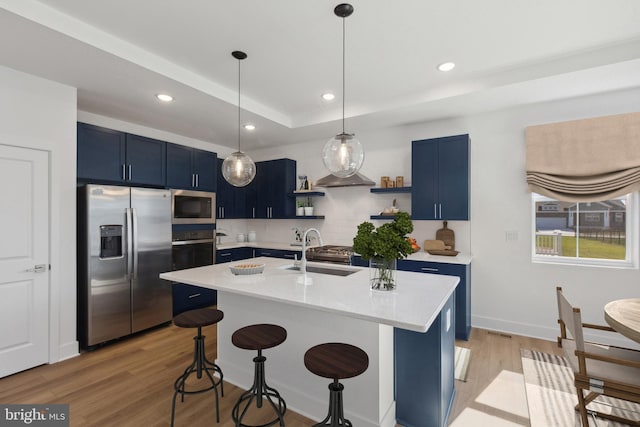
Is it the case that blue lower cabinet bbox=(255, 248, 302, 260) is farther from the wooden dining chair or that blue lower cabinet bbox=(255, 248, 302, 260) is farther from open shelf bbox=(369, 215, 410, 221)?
the wooden dining chair

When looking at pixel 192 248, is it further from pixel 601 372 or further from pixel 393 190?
pixel 601 372

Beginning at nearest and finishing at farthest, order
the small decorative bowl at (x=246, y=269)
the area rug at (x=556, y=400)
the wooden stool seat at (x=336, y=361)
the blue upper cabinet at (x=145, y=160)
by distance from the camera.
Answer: the wooden stool seat at (x=336, y=361) → the area rug at (x=556, y=400) → the small decorative bowl at (x=246, y=269) → the blue upper cabinet at (x=145, y=160)

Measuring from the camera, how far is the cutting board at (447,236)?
3.96m

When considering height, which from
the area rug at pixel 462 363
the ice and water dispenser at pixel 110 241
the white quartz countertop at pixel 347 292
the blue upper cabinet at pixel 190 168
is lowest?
the area rug at pixel 462 363

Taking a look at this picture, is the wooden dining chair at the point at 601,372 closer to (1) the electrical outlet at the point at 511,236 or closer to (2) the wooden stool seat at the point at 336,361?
(2) the wooden stool seat at the point at 336,361

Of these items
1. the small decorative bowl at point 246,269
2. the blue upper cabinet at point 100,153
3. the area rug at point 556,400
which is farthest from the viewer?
the blue upper cabinet at point 100,153

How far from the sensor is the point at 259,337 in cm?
193

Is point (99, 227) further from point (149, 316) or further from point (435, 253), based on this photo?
point (435, 253)

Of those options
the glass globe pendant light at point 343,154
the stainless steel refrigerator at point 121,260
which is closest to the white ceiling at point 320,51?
the glass globe pendant light at point 343,154

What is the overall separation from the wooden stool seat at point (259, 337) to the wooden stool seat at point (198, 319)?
1.18 feet

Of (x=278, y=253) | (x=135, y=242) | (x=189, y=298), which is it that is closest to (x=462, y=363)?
(x=278, y=253)

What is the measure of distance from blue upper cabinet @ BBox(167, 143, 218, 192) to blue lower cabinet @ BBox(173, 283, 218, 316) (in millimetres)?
1433

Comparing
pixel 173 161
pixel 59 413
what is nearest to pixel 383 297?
Answer: pixel 59 413

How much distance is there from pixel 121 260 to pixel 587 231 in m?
5.21
